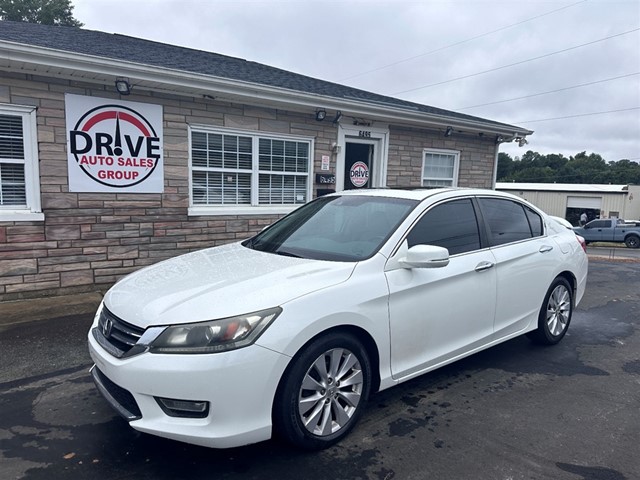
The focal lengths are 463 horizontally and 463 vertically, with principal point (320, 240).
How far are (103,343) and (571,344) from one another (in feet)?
14.8

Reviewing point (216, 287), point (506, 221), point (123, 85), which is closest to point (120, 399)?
point (216, 287)

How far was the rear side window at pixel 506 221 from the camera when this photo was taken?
4.13m

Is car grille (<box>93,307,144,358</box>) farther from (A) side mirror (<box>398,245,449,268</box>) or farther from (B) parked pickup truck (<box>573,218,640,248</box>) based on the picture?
(B) parked pickup truck (<box>573,218,640,248</box>)

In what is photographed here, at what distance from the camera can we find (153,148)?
6.87 meters

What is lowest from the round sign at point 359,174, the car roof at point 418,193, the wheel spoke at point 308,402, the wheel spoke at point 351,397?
the wheel spoke at point 351,397

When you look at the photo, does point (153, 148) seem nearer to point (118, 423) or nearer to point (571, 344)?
point (118, 423)

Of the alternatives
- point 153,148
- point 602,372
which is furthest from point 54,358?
point 602,372

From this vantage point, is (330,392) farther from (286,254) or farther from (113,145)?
(113,145)

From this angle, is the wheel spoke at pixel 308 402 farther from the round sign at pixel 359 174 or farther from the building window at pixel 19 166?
the round sign at pixel 359 174

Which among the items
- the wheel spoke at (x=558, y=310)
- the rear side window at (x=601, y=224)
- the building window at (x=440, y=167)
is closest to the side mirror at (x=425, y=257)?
the wheel spoke at (x=558, y=310)

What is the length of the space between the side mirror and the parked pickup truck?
29.7 meters

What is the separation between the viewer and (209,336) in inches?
96.9

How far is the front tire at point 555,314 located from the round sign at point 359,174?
200 inches

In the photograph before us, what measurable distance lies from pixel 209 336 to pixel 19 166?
501 cm
